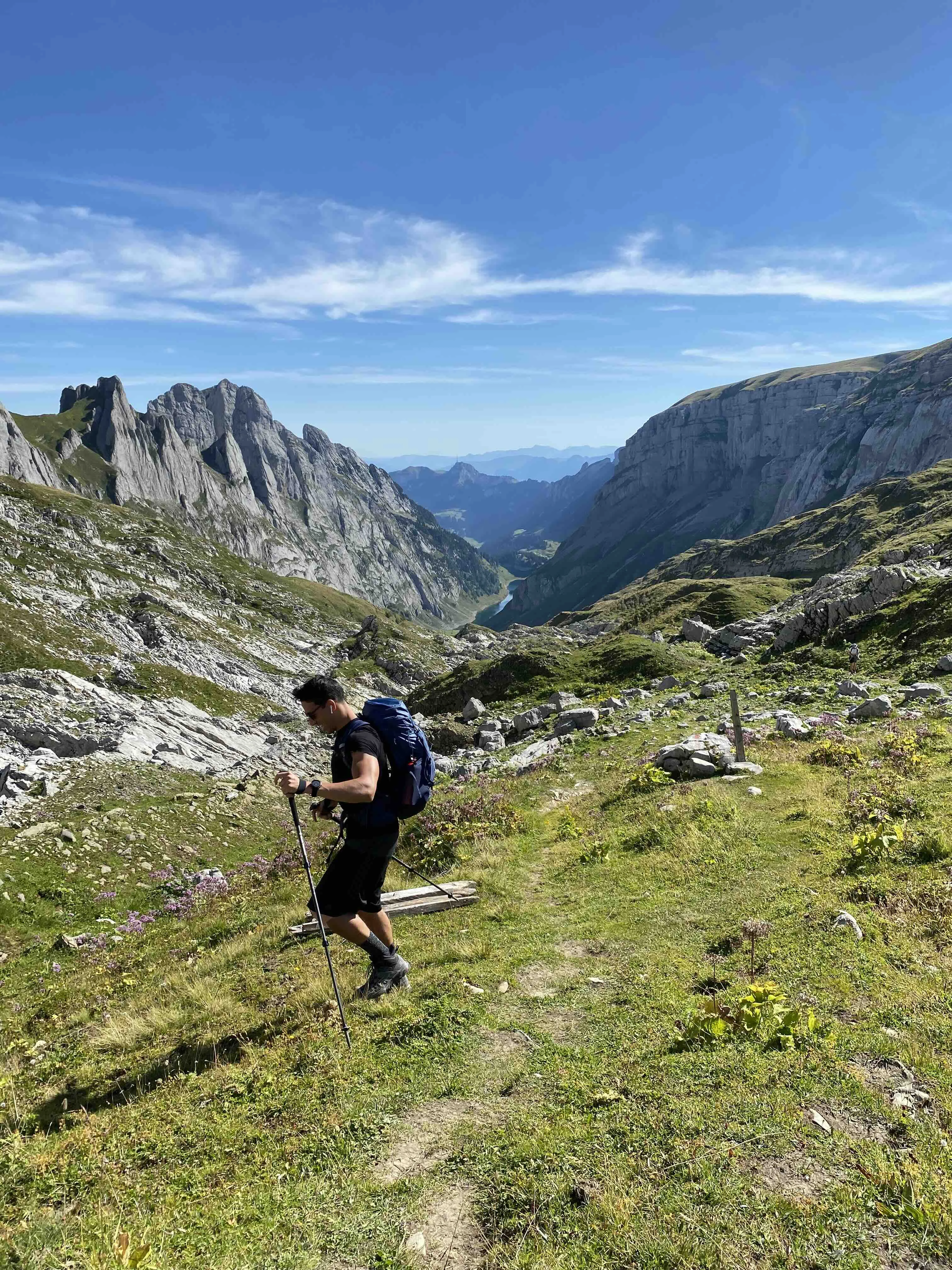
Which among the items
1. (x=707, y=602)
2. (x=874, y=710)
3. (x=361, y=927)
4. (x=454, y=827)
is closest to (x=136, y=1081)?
(x=361, y=927)

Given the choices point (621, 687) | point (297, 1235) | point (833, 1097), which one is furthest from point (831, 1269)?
point (621, 687)

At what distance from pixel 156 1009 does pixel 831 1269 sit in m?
8.71

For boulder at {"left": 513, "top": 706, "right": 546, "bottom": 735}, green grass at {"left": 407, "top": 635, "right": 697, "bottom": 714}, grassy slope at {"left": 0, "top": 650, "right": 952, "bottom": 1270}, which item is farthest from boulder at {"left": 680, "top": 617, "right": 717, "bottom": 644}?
grassy slope at {"left": 0, "top": 650, "right": 952, "bottom": 1270}

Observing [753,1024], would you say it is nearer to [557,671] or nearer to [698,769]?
[698,769]

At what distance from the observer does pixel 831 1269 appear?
3.99 meters

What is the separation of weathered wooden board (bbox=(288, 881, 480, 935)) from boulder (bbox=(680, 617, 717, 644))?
36867mm

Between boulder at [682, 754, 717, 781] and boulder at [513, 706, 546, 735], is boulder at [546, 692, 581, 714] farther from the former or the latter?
boulder at [682, 754, 717, 781]

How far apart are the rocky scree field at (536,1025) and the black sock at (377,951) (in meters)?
0.56

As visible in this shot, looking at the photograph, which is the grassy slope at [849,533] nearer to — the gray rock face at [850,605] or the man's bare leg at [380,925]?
the gray rock face at [850,605]

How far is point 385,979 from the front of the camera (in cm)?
852

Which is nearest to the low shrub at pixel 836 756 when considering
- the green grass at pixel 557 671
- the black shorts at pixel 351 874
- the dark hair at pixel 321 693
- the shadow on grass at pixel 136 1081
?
the black shorts at pixel 351 874

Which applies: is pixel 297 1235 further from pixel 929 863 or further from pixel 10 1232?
pixel 929 863

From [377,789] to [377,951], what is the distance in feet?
7.80

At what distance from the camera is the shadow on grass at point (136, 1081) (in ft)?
23.2
